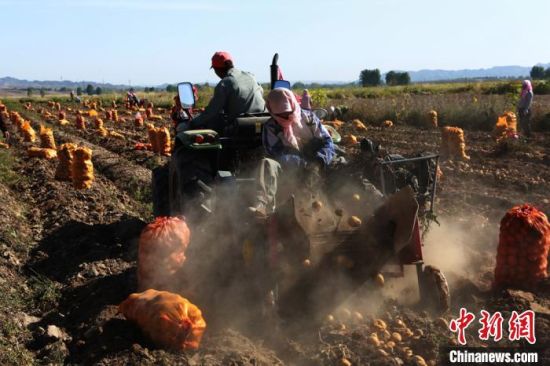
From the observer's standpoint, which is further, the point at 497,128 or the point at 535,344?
the point at 497,128

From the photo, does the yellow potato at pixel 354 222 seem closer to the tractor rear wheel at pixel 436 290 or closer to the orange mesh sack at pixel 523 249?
the tractor rear wheel at pixel 436 290

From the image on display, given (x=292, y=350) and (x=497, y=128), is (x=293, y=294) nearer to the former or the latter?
(x=292, y=350)

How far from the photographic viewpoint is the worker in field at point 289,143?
4.89m

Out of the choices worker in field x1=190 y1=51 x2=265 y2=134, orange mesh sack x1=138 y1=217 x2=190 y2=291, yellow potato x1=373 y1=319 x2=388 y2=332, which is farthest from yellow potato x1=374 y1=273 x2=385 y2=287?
worker in field x1=190 y1=51 x2=265 y2=134

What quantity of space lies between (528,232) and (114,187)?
729 cm

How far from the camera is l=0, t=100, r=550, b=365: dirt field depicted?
13.1 ft

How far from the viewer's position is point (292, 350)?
13.3 feet

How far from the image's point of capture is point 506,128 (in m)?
16.6

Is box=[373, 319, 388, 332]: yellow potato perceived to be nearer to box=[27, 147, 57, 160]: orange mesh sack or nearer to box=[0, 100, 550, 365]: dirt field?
box=[0, 100, 550, 365]: dirt field

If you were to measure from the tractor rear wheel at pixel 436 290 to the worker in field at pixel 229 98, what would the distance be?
245 cm

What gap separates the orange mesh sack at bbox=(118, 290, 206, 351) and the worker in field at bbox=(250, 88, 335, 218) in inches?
47.9

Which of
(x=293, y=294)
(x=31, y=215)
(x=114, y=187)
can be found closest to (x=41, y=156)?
(x=114, y=187)

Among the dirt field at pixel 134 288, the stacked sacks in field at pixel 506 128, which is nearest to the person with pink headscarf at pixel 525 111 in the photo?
the stacked sacks in field at pixel 506 128

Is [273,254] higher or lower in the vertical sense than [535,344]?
higher
